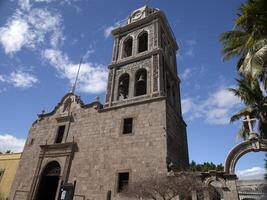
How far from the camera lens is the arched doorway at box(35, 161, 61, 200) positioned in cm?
1730

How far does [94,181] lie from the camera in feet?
48.4

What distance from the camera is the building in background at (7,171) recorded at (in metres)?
20.1

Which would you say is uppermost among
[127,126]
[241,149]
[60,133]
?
[60,133]

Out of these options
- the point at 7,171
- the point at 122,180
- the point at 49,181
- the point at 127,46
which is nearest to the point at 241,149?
the point at 122,180

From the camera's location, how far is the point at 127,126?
53.5 feet

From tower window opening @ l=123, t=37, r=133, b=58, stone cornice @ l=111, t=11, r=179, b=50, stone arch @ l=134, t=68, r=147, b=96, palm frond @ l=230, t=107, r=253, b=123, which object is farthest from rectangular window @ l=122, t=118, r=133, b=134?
stone cornice @ l=111, t=11, r=179, b=50

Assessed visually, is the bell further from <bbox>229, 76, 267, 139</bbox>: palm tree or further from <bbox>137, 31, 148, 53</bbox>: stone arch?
<bbox>229, 76, 267, 139</bbox>: palm tree

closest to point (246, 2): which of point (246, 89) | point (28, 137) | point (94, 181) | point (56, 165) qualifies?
point (246, 89)

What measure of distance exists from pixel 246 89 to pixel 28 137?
1995 cm

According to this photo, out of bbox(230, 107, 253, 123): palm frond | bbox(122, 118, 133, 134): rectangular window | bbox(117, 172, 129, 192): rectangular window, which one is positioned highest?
bbox(230, 107, 253, 123): palm frond

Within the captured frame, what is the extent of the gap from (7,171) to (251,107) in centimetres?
2305

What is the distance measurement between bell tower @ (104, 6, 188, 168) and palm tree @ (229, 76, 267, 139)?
15.7 ft

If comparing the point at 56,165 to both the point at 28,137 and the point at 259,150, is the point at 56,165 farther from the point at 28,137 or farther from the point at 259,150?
the point at 259,150

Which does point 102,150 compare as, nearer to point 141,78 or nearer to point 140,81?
point 140,81
